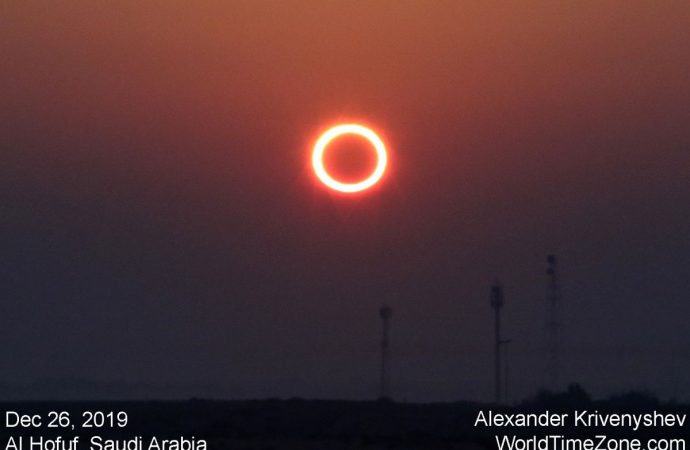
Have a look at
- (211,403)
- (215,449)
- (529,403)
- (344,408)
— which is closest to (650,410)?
(529,403)

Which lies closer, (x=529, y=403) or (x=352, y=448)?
(x=352, y=448)

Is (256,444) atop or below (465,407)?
below

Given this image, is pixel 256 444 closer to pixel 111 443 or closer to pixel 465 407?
pixel 111 443

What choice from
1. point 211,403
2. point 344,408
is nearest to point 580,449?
point 344,408

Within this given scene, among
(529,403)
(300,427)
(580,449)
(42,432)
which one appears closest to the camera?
(580,449)

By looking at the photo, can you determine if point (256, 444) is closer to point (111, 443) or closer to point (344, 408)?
point (111, 443)

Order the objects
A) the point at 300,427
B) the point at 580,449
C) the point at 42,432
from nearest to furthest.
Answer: the point at 580,449 → the point at 42,432 → the point at 300,427
